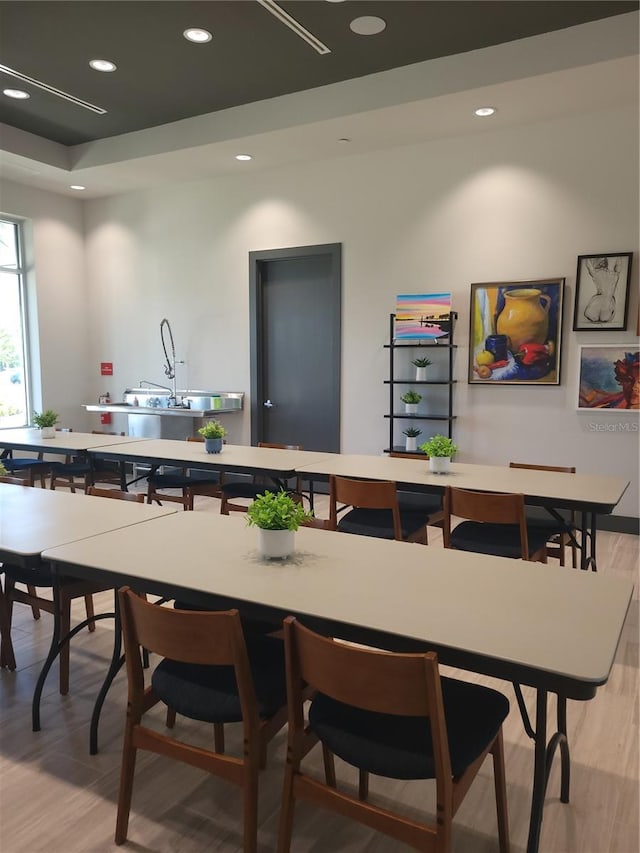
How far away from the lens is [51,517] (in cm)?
241

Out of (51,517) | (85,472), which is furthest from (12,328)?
(51,517)

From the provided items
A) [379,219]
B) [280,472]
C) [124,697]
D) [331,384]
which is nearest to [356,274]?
[379,219]

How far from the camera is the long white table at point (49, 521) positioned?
2035 millimetres

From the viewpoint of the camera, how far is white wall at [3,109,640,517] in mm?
4660

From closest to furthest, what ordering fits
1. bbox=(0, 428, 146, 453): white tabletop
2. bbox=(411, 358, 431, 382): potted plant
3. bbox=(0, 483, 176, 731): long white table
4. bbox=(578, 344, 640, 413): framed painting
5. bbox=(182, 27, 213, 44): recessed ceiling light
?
bbox=(0, 483, 176, 731): long white table
bbox=(182, 27, 213, 44): recessed ceiling light
bbox=(0, 428, 146, 453): white tabletop
bbox=(578, 344, 640, 413): framed painting
bbox=(411, 358, 431, 382): potted plant

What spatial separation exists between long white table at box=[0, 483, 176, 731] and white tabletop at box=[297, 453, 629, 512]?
1.19m

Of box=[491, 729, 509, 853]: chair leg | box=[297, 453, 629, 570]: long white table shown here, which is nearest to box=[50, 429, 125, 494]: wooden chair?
box=[297, 453, 629, 570]: long white table

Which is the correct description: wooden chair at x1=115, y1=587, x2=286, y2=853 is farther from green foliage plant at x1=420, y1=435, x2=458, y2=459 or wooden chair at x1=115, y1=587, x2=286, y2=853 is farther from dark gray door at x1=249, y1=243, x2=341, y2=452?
dark gray door at x1=249, y1=243, x2=341, y2=452

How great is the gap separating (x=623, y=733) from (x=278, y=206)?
519 cm

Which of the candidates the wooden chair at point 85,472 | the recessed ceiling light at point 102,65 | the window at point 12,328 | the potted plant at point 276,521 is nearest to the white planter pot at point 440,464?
the potted plant at point 276,521

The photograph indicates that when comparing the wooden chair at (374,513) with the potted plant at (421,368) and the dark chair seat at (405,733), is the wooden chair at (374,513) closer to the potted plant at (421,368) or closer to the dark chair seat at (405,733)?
the dark chair seat at (405,733)

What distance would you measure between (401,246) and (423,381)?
121 centimetres

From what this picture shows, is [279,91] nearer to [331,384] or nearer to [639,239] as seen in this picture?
[331,384]

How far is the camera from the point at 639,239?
14.7 ft
